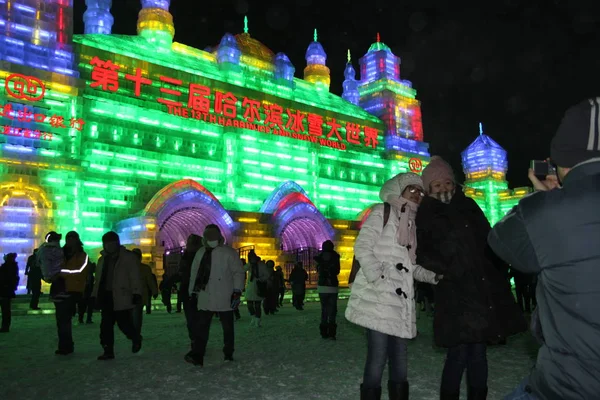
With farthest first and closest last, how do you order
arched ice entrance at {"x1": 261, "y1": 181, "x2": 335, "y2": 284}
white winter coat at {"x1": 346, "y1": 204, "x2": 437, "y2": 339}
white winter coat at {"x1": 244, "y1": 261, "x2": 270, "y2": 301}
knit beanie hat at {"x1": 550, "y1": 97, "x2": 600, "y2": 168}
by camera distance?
1. arched ice entrance at {"x1": 261, "y1": 181, "x2": 335, "y2": 284}
2. white winter coat at {"x1": 244, "y1": 261, "x2": 270, "y2": 301}
3. white winter coat at {"x1": 346, "y1": 204, "x2": 437, "y2": 339}
4. knit beanie hat at {"x1": 550, "y1": 97, "x2": 600, "y2": 168}

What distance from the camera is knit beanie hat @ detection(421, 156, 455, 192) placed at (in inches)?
173

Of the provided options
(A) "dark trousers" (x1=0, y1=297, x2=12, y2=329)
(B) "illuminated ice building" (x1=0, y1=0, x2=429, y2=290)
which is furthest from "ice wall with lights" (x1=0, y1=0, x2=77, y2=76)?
(A) "dark trousers" (x1=0, y1=297, x2=12, y2=329)

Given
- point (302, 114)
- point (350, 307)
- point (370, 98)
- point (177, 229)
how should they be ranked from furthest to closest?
point (370, 98), point (302, 114), point (177, 229), point (350, 307)

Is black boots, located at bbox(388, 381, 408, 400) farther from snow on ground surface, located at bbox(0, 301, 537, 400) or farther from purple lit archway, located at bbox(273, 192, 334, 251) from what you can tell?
purple lit archway, located at bbox(273, 192, 334, 251)

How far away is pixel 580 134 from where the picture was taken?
206cm

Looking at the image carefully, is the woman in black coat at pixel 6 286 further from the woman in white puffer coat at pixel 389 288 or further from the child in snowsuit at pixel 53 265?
the woman in white puffer coat at pixel 389 288

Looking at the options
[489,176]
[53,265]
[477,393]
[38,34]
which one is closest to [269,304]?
[53,265]

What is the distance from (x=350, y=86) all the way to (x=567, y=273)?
44.4 metres

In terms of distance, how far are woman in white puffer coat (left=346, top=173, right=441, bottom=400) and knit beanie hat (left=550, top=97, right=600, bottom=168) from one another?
85.7 inches

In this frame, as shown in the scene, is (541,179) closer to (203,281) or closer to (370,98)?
(203,281)

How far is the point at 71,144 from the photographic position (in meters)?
24.6

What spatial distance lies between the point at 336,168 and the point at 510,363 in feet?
99.2

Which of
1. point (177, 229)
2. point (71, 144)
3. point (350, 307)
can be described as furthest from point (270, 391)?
point (177, 229)

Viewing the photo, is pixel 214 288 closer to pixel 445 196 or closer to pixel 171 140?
pixel 445 196
